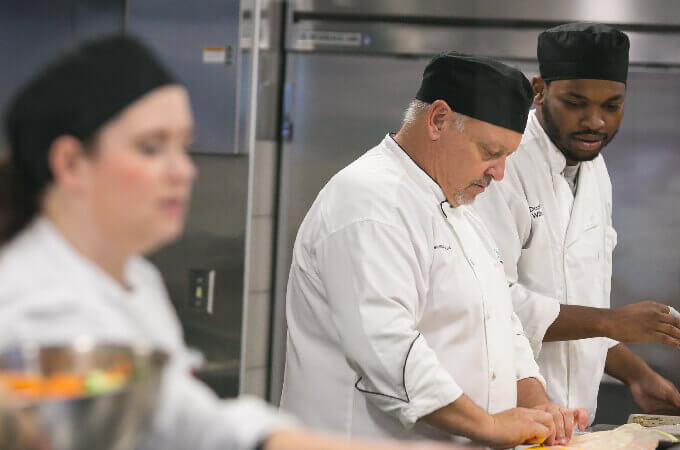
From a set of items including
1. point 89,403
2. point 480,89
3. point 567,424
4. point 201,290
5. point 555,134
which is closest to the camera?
point 89,403

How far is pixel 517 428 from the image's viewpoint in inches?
54.4

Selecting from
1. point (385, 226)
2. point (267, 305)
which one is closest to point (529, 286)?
point (385, 226)

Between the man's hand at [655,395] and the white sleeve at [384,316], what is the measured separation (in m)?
0.88

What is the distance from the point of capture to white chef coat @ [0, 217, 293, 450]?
2.20 feet

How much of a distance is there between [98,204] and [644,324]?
1.43 meters

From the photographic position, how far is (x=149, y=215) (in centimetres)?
73

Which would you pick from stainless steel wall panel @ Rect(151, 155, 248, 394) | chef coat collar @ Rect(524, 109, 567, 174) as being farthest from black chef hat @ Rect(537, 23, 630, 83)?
stainless steel wall panel @ Rect(151, 155, 248, 394)

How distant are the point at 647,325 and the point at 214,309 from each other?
3.85 ft

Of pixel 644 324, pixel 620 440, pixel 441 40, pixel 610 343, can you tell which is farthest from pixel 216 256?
pixel 441 40

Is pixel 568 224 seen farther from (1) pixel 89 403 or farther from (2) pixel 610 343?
(1) pixel 89 403

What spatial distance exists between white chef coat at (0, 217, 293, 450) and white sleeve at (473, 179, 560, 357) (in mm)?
1061

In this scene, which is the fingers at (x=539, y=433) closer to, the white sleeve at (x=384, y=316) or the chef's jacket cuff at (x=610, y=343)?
the white sleeve at (x=384, y=316)

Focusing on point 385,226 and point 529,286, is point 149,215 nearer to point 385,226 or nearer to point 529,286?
point 385,226

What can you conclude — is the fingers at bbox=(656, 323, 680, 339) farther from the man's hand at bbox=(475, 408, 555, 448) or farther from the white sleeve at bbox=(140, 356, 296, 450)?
the white sleeve at bbox=(140, 356, 296, 450)
